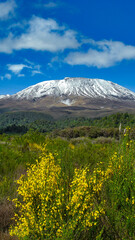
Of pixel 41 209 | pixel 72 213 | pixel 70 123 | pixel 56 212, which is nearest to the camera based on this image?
pixel 72 213

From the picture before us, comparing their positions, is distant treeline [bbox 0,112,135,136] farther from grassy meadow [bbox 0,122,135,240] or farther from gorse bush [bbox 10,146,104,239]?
gorse bush [bbox 10,146,104,239]

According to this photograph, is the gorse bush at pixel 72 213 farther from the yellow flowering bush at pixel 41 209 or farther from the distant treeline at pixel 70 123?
the distant treeline at pixel 70 123

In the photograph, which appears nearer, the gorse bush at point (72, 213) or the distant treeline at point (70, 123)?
the gorse bush at point (72, 213)

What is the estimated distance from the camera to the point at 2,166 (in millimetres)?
5367

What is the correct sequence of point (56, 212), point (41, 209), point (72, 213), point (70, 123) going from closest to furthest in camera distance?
point (72, 213)
point (56, 212)
point (41, 209)
point (70, 123)

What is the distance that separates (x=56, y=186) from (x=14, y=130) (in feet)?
124

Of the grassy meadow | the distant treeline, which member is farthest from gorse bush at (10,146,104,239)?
the distant treeline

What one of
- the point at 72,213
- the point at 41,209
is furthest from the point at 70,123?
the point at 72,213

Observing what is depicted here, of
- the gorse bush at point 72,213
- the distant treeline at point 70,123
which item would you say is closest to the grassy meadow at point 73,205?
the gorse bush at point 72,213

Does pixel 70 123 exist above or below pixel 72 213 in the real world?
below

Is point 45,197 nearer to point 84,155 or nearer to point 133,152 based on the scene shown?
point 133,152

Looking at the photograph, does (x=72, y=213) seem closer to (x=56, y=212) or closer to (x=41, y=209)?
(x=56, y=212)

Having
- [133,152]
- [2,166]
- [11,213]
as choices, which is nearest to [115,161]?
[133,152]

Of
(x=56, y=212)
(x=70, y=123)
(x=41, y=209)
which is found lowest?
(x=70, y=123)
